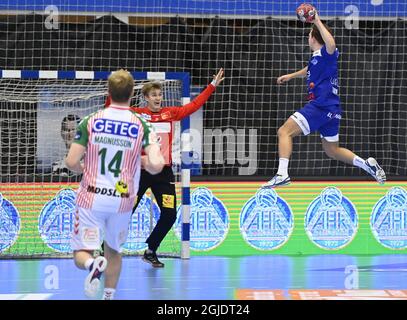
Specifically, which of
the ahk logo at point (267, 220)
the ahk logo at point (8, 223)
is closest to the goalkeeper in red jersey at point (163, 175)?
the ahk logo at point (267, 220)

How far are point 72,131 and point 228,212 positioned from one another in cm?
255

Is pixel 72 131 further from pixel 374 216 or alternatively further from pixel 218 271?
pixel 374 216

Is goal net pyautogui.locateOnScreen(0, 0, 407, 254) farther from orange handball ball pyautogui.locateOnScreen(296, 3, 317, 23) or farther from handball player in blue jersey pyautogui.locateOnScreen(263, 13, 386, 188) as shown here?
orange handball ball pyautogui.locateOnScreen(296, 3, 317, 23)

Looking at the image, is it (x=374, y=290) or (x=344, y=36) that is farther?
(x=344, y=36)

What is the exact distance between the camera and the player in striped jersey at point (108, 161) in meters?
7.27

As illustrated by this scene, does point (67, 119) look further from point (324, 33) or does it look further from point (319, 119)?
point (324, 33)

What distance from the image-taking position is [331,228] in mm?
13641

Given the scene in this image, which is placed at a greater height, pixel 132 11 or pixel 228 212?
pixel 132 11

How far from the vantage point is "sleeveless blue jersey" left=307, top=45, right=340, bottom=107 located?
10.7 meters

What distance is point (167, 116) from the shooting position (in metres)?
11.8

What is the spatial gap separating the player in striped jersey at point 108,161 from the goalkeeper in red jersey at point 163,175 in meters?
4.23

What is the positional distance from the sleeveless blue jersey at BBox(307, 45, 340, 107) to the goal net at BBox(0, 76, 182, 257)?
9.47 ft

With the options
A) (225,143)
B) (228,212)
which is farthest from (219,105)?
(228,212)
